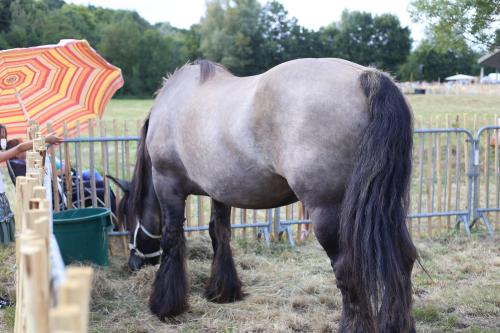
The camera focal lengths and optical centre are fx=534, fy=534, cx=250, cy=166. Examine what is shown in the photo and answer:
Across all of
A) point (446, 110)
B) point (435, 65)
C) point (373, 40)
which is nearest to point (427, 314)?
point (446, 110)

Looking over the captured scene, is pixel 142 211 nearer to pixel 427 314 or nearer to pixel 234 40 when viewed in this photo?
pixel 427 314

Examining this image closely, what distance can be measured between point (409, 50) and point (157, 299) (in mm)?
60095

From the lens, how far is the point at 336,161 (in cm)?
286

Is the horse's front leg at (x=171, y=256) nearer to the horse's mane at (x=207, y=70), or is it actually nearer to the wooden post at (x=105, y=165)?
the horse's mane at (x=207, y=70)

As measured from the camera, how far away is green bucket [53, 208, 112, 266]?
4.74 meters

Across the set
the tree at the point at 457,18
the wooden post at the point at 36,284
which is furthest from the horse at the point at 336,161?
the tree at the point at 457,18

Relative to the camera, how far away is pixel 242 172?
3.32 meters

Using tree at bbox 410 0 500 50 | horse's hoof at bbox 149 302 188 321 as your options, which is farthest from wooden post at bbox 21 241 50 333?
tree at bbox 410 0 500 50

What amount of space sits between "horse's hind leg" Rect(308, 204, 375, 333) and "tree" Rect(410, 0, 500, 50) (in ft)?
29.2

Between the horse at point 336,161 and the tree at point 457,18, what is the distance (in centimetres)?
861

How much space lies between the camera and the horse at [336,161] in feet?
9.14

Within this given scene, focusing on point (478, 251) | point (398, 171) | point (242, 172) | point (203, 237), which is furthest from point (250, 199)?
point (478, 251)

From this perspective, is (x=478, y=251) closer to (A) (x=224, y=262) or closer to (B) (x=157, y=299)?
(A) (x=224, y=262)

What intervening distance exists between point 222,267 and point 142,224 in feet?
2.62
